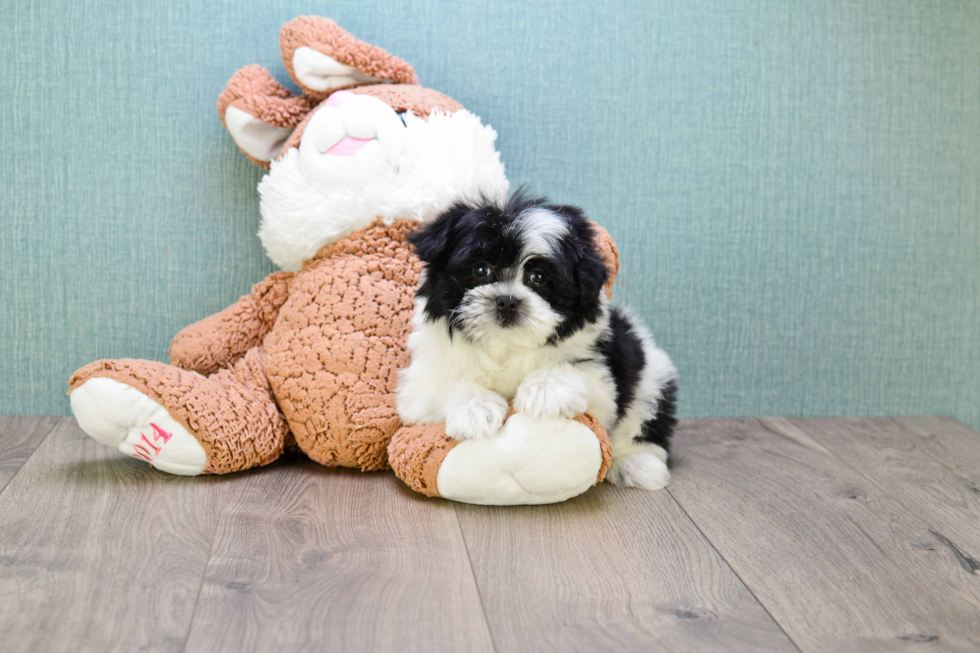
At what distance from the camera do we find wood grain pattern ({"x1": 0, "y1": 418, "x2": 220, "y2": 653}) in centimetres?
116

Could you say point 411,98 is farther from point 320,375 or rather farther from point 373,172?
point 320,375

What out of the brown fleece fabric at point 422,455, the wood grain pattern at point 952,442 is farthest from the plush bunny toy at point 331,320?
the wood grain pattern at point 952,442

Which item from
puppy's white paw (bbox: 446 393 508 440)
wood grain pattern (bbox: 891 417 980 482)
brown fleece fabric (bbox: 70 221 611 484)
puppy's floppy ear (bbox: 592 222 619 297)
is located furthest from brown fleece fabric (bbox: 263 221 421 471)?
wood grain pattern (bbox: 891 417 980 482)

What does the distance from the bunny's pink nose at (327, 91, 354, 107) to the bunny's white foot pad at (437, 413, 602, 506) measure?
844mm

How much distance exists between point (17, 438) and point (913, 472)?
2192mm

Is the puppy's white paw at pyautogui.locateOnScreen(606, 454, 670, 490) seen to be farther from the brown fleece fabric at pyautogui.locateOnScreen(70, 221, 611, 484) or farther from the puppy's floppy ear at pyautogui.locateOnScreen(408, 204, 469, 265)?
the puppy's floppy ear at pyautogui.locateOnScreen(408, 204, 469, 265)

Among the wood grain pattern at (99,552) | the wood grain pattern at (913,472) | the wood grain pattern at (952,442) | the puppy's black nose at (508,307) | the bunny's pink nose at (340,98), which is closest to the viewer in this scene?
the wood grain pattern at (99,552)

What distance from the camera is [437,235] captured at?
1.54 m

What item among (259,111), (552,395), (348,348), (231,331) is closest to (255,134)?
(259,111)

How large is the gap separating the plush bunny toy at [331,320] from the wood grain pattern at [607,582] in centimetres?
8

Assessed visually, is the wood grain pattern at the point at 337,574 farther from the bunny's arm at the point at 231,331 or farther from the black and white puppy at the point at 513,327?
the bunny's arm at the point at 231,331

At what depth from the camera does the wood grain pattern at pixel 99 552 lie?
3.81ft

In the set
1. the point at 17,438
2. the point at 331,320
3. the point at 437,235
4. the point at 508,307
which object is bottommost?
the point at 17,438

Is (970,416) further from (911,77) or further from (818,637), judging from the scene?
(818,637)
